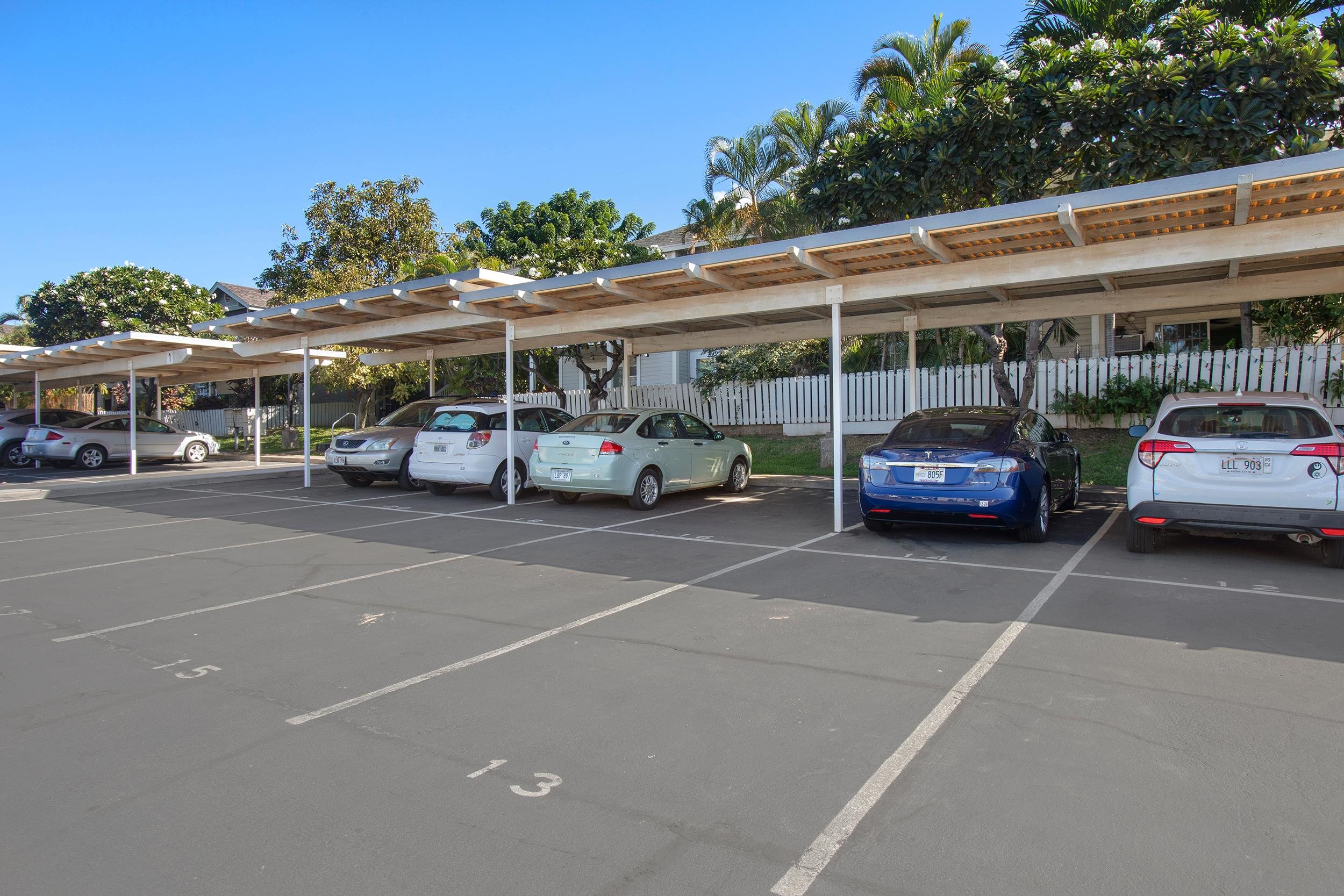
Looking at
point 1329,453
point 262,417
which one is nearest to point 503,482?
point 1329,453

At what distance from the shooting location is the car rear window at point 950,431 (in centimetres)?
902

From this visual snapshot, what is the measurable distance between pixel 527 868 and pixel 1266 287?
11937 mm

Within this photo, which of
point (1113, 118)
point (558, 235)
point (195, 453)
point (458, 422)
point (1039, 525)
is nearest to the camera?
point (1039, 525)

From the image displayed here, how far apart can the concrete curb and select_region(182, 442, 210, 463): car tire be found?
4365 mm

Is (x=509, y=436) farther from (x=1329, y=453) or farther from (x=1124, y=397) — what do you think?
(x=1124, y=397)

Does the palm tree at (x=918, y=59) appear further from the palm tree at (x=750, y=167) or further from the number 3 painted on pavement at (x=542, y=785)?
the number 3 painted on pavement at (x=542, y=785)

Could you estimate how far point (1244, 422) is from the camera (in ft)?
26.0

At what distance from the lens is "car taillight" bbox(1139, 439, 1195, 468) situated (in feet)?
25.6

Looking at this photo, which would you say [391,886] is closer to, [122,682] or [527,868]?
[527,868]

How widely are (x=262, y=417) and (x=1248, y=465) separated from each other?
3572 cm

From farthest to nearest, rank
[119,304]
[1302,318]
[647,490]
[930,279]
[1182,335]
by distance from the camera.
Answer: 1. [119,304]
2. [1182,335]
3. [1302,318]
4. [647,490]
5. [930,279]

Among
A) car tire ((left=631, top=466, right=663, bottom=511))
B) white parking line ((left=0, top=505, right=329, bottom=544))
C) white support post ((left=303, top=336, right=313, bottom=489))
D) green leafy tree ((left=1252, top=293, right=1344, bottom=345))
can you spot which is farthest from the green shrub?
white support post ((left=303, top=336, right=313, bottom=489))

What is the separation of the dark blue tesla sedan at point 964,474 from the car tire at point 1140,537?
93cm

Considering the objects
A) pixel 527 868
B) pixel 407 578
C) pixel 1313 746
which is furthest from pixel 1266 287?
pixel 527 868
